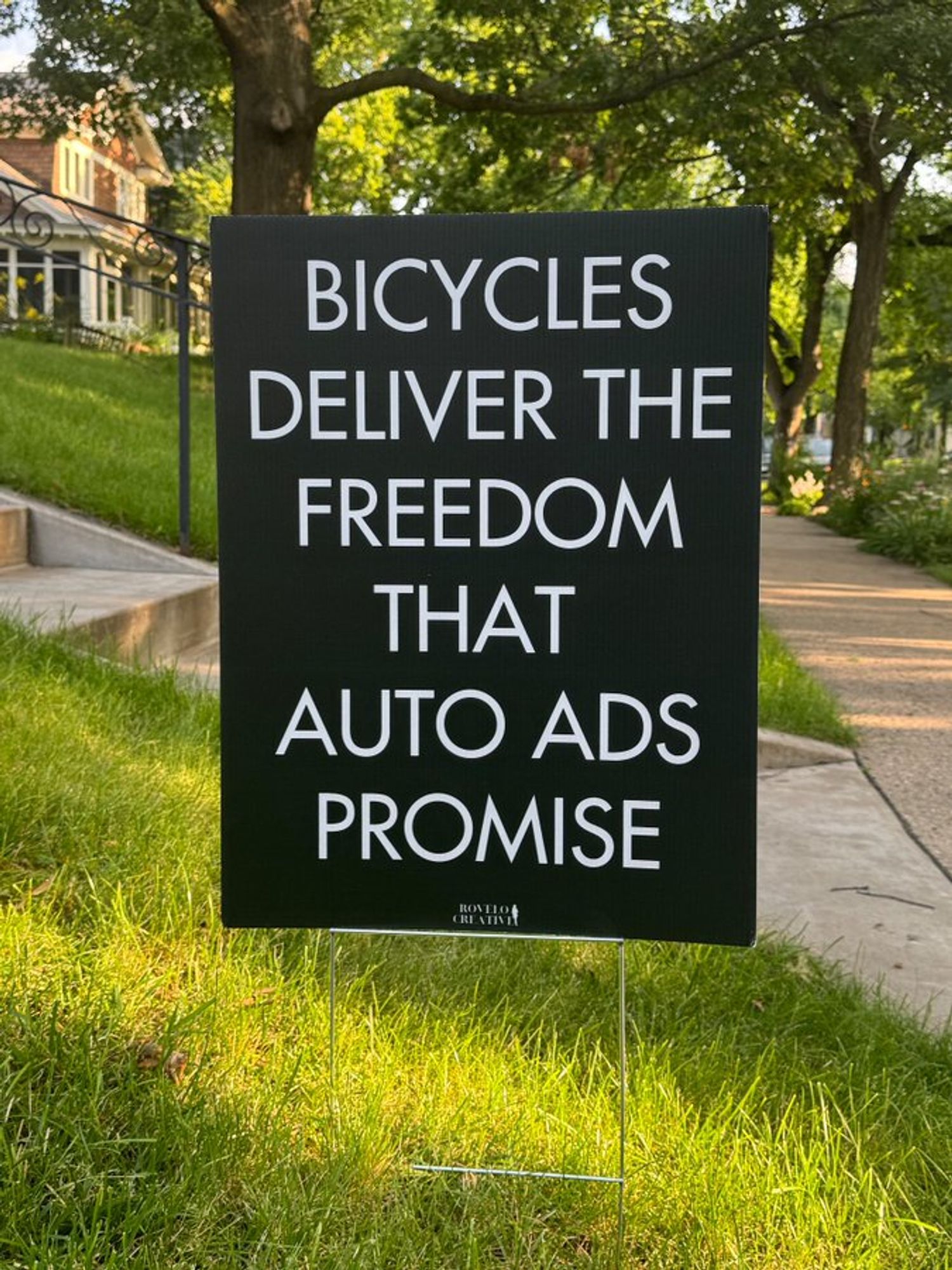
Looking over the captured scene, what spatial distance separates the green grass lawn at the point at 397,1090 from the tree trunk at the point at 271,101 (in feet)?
31.2

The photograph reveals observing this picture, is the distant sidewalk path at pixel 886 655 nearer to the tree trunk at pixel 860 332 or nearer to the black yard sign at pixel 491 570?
the black yard sign at pixel 491 570

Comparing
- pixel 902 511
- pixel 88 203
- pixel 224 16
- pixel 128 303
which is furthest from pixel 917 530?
pixel 128 303

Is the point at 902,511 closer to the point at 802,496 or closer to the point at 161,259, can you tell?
the point at 802,496

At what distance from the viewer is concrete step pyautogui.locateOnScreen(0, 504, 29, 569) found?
6.44 meters

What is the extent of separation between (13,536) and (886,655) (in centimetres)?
526

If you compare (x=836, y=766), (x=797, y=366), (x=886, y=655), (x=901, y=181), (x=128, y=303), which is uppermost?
(x=128, y=303)

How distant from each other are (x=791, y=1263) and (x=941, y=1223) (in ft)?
1.11

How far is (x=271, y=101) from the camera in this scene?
11516mm

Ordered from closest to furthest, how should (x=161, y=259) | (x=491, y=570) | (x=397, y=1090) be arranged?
(x=491, y=570)
(x=397, y=1090)
(x=161, y=259)

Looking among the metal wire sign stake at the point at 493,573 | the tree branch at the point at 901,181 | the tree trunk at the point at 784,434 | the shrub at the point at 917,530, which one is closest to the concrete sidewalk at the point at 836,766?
the metal wire sign stake at the point at 493,573

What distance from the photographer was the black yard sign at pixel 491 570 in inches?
82.7

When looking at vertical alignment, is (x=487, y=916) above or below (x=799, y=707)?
above

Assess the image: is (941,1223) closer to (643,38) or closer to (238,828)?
(238,828)

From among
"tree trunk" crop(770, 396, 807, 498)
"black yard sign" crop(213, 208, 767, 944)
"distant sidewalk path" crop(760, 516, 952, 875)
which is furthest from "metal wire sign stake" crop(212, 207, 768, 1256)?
"tree trunk" crop(770, 396, 807, 498)
